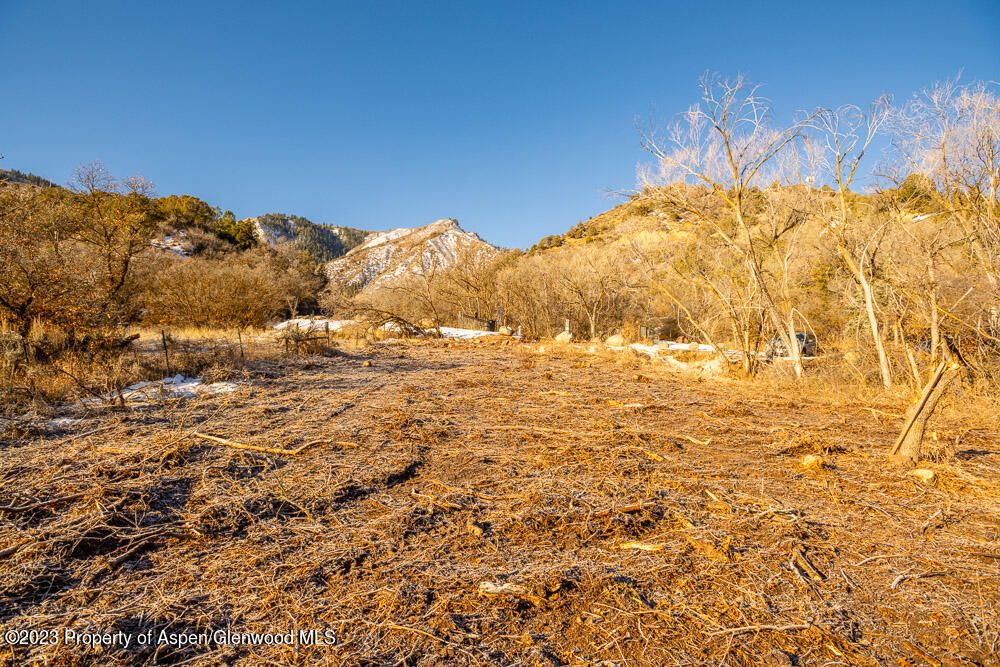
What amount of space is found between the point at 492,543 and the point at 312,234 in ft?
179

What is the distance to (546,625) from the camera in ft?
5.53

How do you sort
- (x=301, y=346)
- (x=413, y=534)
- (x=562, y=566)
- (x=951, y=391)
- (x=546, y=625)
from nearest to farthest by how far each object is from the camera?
(x=546, y=625), (x=562, y=566), (x=413, y=534), (x=951, y=391), (x=301, y=346)

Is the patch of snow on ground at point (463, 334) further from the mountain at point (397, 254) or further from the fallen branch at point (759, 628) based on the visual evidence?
the fallen branch at point (759, 628)

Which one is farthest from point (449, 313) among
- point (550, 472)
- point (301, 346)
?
point (550, 472)

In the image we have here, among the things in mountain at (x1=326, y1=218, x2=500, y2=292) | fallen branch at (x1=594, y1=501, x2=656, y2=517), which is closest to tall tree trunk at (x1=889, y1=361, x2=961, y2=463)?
fallen branch at (x1=594, y1=501, x2=656, y2=517)

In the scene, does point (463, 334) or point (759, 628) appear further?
point (463, 334)

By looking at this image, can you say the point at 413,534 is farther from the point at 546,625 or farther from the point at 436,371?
the point at 436,371

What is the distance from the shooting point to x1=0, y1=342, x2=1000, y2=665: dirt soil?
1592 millimetres

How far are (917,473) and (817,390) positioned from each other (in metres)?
3.29

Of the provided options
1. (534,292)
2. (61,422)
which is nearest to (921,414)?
(61,422)

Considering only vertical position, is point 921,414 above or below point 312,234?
below

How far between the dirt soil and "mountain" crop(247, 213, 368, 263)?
43.1 m

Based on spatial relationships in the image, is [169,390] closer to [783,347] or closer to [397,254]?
[783,347]

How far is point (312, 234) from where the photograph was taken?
49562mm
